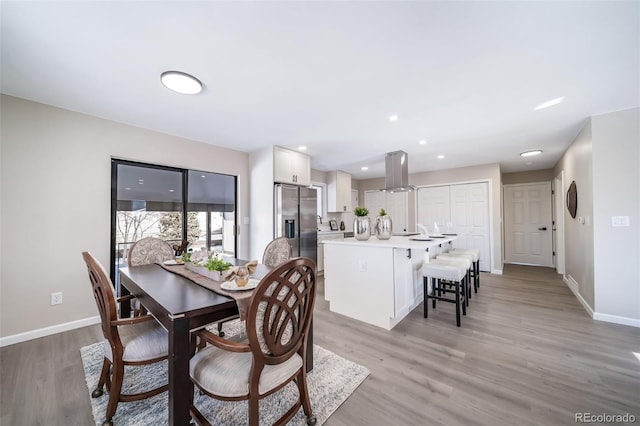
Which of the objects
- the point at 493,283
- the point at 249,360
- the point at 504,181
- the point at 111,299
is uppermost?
the point at 504,181

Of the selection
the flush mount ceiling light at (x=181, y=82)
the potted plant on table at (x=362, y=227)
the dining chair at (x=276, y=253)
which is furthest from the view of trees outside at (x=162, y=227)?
the potted plant on table at (x=362, y=227)

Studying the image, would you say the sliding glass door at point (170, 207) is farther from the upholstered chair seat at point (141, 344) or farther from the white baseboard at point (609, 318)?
the white baseboard at point (609, 318)

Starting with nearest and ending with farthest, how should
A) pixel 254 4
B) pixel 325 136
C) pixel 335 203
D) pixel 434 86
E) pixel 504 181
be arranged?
pixel 254 4
pixel 434 86
pixel 325 136
pixel 335 203
pixel 504 181

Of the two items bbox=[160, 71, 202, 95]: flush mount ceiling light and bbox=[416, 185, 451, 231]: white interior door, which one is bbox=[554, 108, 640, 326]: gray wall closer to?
bbox=[416, 185, 451, 231]: white interior door

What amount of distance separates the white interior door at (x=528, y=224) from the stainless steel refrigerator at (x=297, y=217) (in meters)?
5.30

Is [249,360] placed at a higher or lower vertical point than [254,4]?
lower

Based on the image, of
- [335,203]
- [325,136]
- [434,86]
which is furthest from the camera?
[335,203]

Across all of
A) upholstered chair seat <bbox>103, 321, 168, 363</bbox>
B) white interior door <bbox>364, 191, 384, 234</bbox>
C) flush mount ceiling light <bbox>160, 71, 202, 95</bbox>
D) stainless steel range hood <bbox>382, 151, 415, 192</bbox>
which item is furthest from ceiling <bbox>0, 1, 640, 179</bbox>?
white interior door <bbox>364, 191, 384, 234</bbox>

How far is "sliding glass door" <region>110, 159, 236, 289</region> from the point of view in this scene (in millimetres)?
3148

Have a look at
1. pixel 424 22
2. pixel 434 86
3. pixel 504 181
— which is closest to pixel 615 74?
pixel 434 86

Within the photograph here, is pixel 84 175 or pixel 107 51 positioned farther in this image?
pixel 84 175

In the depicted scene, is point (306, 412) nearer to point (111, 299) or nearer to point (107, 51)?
point (111, 299)

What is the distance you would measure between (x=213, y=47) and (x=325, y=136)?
2.06 metres

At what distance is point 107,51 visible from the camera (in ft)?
5.82
